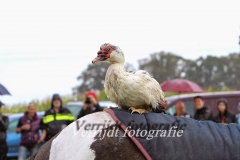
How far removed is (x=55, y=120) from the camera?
858cm

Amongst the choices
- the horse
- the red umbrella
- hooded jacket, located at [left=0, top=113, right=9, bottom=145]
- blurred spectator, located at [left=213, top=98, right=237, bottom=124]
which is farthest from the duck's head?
the red umbrella

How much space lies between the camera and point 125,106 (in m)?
3.83

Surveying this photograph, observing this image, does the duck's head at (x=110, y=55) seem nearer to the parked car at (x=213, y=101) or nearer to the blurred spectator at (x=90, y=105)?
the blurred spectator at (x=90, y=105)

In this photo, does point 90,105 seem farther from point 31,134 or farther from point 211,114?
point 211,114

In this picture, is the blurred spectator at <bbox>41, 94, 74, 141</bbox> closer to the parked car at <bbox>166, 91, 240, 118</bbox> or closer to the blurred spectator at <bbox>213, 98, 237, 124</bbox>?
the blurred spectator at <bbox>213, 98, 237, 124</bbox>

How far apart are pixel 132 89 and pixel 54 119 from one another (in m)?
5.07

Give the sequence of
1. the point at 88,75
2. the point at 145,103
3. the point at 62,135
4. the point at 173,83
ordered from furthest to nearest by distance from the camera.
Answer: the point at 88,75 < the point at 173,83 < the point at 145,103 < the point at 62,135

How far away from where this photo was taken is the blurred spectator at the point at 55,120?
854 centimetres

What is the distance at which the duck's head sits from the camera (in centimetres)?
407

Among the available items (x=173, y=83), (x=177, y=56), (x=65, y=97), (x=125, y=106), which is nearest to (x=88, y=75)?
(x=177, y=56)

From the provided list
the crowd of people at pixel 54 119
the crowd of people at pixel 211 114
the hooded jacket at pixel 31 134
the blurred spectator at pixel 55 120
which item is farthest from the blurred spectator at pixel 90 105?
the crowd of people at pixel 211 114

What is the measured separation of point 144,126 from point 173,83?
762cm

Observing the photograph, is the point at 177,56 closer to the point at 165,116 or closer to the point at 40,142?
the point at 40,142

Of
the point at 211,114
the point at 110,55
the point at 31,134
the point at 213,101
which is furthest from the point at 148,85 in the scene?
the point at 213,101
